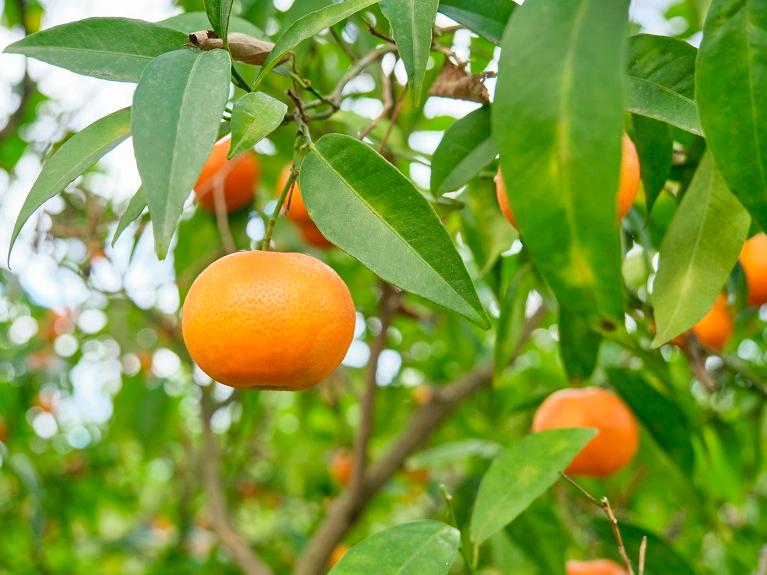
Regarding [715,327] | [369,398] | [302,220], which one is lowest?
[369,398]

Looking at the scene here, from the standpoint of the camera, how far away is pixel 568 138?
407 millimetres

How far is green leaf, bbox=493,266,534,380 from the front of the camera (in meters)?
1.03

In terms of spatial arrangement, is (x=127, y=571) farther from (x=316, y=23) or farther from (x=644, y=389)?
(x=316, y=23)

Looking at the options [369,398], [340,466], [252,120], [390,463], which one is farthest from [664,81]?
[340,466]

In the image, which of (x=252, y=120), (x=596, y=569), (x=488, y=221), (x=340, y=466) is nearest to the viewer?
(x=252, y=120)

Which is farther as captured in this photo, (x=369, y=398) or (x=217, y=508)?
(x=217, y=508)

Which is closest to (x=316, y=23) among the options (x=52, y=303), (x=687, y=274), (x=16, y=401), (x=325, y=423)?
(x=687, y=274)

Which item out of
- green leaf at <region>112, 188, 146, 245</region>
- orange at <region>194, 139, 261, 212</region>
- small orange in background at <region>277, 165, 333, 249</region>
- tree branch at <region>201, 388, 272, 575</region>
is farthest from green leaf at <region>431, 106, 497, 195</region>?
tree branch at <region>201, 388, 272, 575</region>

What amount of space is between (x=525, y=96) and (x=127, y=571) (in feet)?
10.4

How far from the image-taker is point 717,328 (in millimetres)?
1333

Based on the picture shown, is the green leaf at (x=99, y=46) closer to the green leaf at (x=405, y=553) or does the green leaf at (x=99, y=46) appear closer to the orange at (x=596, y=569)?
the green leaf at (x=405, y=553)

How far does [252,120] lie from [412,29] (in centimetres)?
12

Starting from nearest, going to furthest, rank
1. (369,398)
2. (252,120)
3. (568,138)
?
(568,138), (252,120), (369,398)

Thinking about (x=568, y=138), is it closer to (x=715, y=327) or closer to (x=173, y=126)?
(x=173, y=126)
